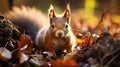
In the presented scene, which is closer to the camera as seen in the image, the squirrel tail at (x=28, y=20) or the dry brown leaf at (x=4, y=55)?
the dry brown leaf at (x=4, y=55)

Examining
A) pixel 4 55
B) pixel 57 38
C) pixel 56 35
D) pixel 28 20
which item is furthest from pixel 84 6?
pixel 4 55

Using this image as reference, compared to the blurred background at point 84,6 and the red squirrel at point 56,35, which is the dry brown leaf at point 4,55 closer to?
the red squirrel at point 56,35

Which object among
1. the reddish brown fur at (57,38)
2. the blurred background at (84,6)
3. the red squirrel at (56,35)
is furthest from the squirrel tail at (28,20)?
the blurred background at (84,6)

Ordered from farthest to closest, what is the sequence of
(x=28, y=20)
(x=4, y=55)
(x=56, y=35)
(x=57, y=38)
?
(x=28, y=20), (x=57, y=38), (x=56, y=35), (x=4, y=55)

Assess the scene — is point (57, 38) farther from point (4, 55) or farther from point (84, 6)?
point (84, 6)

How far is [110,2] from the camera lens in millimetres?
7672

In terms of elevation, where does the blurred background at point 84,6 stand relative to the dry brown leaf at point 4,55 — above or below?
above

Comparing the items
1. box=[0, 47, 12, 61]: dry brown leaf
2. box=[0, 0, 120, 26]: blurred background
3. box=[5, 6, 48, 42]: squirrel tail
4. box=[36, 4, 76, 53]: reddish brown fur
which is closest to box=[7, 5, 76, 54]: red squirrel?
box=[36, 4, 76, 53]: reddish brown fur

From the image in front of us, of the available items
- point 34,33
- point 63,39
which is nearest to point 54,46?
point 63,39

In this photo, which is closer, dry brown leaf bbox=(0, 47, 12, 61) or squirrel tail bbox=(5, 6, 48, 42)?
dry brown leaf bbox=(0, 47, 12, 61)

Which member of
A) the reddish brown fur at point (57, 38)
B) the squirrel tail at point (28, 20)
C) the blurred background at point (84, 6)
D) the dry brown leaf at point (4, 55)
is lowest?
the dry brown leaf at point (4, 55)

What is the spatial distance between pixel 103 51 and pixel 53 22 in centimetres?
112

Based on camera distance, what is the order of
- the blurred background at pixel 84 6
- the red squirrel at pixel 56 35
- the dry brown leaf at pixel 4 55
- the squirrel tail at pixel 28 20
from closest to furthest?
the dry brown leaf at pixel 4 55
the red squirrel at pixel 56 35
the squirrel tail at pixel 28 20
the blurred background at pixel 84 6

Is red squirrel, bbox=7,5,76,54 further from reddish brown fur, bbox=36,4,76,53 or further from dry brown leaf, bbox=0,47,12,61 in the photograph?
dry brown leaf, bbox=0,47,12,61
